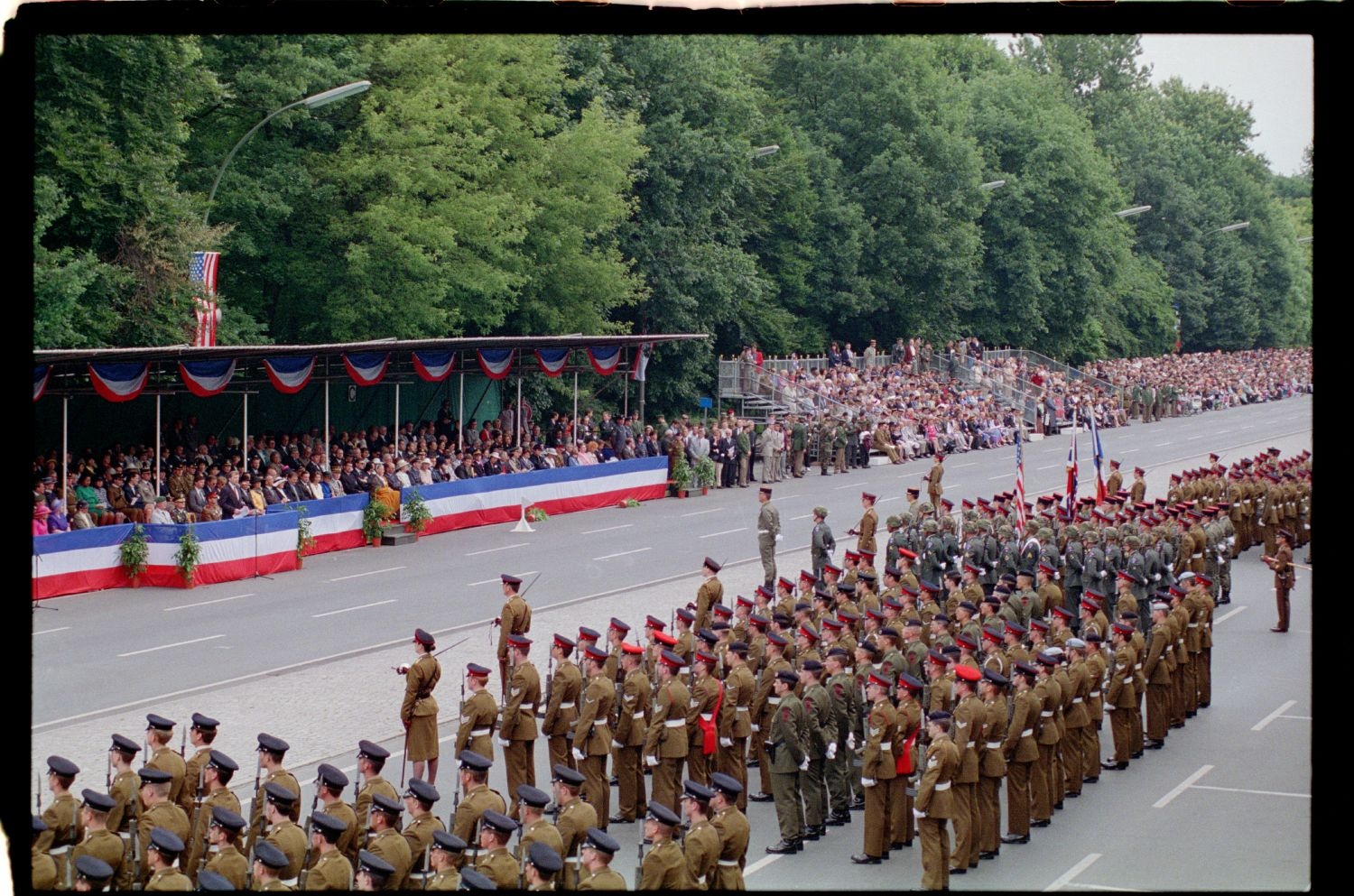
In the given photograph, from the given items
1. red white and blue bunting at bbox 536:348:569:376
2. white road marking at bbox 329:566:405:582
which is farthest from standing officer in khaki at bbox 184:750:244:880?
red white and blue bunting at bbox 536:348:569:376

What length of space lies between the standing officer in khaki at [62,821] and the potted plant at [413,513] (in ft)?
59.6

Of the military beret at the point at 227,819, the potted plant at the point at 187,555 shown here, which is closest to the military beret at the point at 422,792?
the military beret at the point at 227,819

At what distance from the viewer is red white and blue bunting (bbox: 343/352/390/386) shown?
3053cm

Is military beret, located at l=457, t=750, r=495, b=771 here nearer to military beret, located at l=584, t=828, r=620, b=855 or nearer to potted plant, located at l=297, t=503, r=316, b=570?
military beret, located at l=584, t=828, r=620, b=855

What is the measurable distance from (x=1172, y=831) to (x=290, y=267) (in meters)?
26.1

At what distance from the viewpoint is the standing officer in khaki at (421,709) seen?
14891 millimetres

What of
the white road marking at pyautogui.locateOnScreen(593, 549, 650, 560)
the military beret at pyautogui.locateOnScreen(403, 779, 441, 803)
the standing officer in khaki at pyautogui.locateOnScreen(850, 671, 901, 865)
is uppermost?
the white road marking at pyautogui.locateOnScreen(593, 549, 650, 560)

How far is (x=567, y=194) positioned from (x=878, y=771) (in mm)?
29832

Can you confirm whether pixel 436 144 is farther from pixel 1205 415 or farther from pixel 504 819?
pixel 1205 415

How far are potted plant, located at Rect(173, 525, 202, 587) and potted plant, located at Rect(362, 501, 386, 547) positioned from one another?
4.55 meters

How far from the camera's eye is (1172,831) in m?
14.9

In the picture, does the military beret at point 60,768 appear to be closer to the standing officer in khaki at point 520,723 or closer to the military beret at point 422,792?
the military beret at point 422,792

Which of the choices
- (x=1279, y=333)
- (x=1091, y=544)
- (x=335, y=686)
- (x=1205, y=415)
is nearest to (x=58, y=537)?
(x=335, y=686)

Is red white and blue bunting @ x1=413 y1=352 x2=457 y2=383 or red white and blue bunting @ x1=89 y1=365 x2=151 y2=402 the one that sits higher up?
red white and blue bunting @ x1=413 y1=352 x2=457 y2=383
